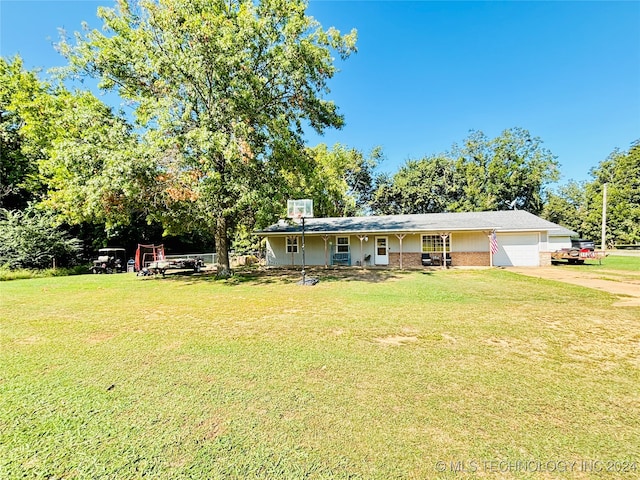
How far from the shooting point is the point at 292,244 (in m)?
20.2

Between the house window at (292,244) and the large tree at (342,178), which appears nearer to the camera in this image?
the house window at (292,244)

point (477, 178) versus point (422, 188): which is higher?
point (477, 178)

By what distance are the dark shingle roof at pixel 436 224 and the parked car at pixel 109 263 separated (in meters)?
9.00

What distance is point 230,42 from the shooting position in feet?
35.2

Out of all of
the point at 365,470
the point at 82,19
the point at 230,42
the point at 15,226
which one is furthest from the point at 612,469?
the point at 15,226

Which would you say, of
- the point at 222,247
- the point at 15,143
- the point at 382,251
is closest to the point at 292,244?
the point at 382,251

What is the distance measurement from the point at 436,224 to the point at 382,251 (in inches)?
143

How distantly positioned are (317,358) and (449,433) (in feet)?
6.34

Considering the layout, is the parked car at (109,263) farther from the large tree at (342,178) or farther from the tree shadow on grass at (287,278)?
the large tree at (342,178)

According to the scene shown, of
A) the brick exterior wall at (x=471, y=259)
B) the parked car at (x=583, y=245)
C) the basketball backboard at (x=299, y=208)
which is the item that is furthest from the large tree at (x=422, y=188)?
the basketball backboard at (x=299, y=208)

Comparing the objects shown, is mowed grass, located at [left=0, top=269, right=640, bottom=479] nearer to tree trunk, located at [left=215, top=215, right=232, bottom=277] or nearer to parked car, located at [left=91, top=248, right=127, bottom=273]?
tree trunk, located at [left=215, top=215, right=232, bottom=277]

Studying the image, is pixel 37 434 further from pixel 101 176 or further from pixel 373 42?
pixel 373 42

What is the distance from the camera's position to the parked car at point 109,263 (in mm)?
18153

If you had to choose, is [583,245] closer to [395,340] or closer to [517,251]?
[517,251]
